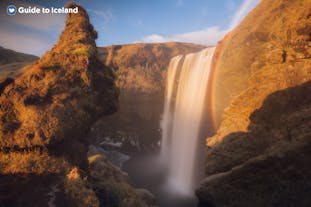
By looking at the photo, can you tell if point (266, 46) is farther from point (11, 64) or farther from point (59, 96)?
point (11, 64)

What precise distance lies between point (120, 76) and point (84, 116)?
29.0 m

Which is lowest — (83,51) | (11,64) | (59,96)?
(59,96)

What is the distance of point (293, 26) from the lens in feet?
26.9

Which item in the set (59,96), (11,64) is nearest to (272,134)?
(59,96)

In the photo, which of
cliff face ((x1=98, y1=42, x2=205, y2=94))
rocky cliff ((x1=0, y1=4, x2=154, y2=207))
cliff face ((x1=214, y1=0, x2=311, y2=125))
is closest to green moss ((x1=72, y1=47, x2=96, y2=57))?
rocky cliff ((x1=0, y1=4, x2=154, y2=207))

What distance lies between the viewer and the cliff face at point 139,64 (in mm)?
36438

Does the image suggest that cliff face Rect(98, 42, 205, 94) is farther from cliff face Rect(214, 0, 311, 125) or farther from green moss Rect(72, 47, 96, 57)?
green moss Rect(72, 47, 96, 57)

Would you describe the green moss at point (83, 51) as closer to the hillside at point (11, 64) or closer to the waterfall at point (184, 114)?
the hillside at point (11, 64)

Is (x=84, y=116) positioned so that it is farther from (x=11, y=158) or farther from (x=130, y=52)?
(x=130, y=52)

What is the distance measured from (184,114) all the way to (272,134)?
2364 centimetres

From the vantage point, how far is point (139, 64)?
1518 inches

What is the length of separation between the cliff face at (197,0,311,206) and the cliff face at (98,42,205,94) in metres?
28.0

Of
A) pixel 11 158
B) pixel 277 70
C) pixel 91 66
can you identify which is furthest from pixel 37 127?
pixel 277 70

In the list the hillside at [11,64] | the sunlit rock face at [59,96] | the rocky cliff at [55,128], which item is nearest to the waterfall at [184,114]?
the rocky cliff at [55,128]
